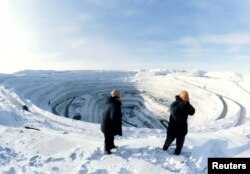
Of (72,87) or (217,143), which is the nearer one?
(217,143)

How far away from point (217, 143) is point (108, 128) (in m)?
3.78

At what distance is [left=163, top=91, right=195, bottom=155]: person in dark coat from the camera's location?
9703mm

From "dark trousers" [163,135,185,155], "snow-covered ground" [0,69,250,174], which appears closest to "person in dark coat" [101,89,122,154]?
"snow-covered ground" [0,69,250,174]

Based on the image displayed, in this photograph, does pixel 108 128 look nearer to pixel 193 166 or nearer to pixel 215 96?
pixel 193 166

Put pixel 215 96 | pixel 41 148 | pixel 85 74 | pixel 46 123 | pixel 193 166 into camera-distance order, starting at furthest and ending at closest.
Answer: pixel 85 74, pixel 215 96, pixel 46 123, pixel 41 148, pixel 193 166

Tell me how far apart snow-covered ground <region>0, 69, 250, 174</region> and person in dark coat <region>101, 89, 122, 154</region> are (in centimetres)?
48

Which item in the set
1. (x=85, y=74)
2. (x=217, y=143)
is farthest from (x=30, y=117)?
(x=85, y=74)

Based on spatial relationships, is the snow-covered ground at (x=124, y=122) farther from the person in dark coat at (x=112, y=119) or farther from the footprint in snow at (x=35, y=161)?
the person in dark coat at (x=112, y=119)

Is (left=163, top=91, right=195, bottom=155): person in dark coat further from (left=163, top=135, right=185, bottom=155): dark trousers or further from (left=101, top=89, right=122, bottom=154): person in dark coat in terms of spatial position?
(left=101, top=89, right=122, bottom=154): person in dark coat

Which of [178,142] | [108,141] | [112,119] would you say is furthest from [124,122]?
[112,119]

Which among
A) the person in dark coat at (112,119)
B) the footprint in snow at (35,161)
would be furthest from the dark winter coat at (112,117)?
the footprint in snow at (35,161)

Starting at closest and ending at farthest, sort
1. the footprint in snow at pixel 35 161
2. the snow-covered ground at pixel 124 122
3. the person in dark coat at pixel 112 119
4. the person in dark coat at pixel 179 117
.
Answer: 1. the person in dark coat at pixel 179 117
2. the person in dark coat at pixel 112 119
3. the snow-covered ground at pixel 124 122
4. the footprint in snow at pixel 35 161

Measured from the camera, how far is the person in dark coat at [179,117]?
9.70 meters

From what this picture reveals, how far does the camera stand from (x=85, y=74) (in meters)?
51.2
